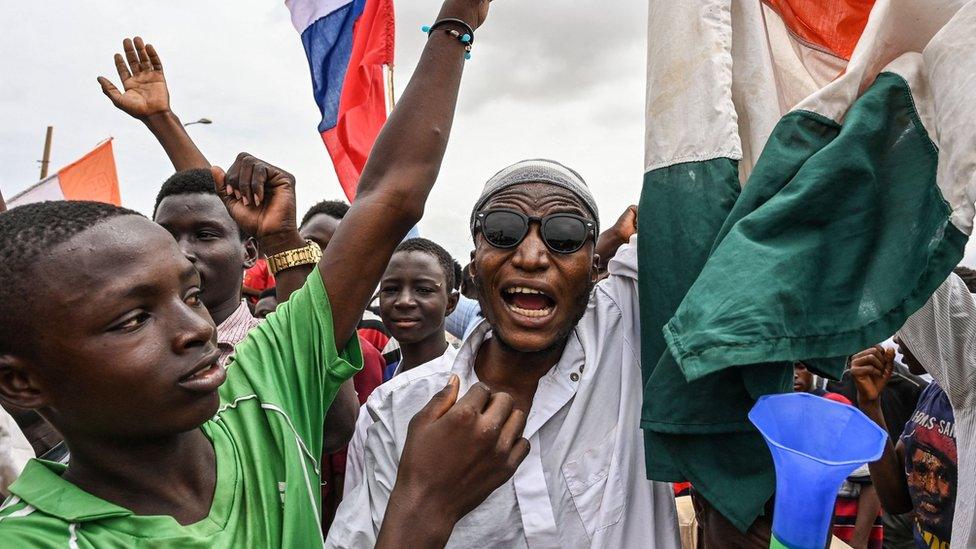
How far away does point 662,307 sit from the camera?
167cm

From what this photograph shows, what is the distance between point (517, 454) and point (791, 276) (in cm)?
68

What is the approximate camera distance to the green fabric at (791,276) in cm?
128

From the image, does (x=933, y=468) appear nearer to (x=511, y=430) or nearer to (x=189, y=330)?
(x=511, y=430)

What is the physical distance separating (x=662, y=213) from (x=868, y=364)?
284 cm

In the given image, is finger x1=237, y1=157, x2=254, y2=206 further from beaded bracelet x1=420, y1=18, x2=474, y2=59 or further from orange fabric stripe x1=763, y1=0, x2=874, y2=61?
orange fabric stripe x1=763, y1=0, x2=874, y2=61

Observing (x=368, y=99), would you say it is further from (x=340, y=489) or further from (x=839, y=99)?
(x=839, y=99)

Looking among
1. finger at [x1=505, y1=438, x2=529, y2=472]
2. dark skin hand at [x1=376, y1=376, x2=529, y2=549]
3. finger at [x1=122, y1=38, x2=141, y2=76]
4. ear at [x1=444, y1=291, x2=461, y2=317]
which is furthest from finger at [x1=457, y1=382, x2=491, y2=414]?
ear at [x1=444, y1=291, x2=461, y2=317]

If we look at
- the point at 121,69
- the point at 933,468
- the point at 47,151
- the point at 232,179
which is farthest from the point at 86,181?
the point at 47,151

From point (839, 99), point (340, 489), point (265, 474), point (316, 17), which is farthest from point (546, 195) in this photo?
point (316, 17)

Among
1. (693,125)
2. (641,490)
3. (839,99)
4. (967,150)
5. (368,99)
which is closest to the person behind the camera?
(967,150)

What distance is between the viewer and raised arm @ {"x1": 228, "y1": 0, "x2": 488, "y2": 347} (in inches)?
69.2

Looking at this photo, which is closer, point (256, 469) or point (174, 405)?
point (174, 405)

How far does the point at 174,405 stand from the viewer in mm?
1297

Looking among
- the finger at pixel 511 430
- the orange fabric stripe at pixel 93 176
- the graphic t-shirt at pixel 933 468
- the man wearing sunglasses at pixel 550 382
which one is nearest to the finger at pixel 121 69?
the man wearing sunglasses at pixel 550 382
